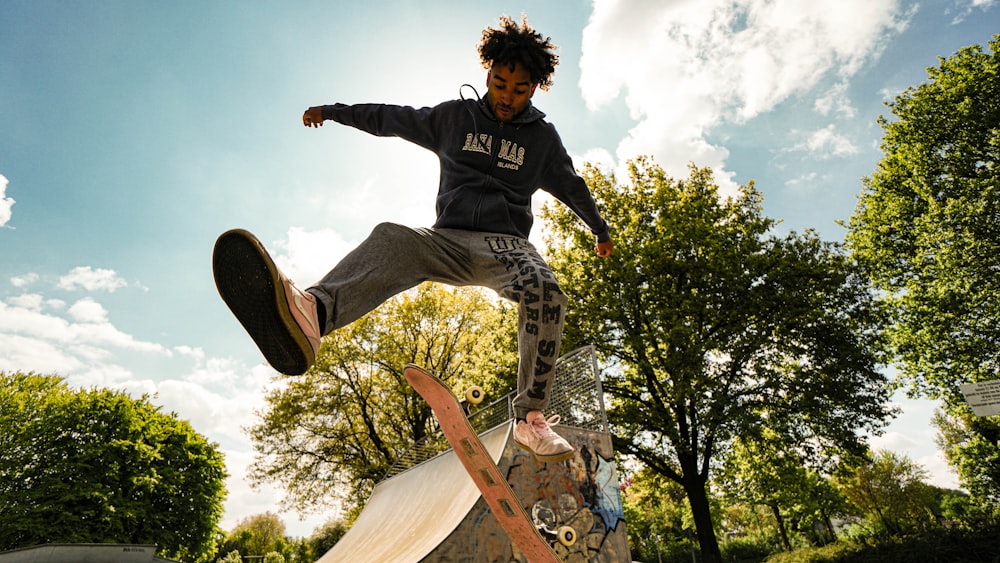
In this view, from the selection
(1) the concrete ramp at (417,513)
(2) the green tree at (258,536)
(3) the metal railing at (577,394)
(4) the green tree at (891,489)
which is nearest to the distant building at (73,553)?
(1) the concrete ramp at (417,513)

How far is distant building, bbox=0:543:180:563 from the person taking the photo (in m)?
13.9

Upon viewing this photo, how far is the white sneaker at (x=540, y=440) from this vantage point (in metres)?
2.38

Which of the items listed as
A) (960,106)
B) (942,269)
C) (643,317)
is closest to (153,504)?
(643,317)

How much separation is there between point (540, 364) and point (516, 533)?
1387 millimetres

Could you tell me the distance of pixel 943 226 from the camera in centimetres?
1450

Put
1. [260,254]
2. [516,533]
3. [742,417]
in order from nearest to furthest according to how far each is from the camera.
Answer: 1. [260,254]
2. [516,533]
3. [742,417]

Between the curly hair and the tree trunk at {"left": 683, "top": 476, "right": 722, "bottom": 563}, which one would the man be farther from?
the tree trunk at {"left": 683, "top": 476, "right": 722, "bottom": 563}

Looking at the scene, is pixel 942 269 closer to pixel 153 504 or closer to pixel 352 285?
pixel 352 285

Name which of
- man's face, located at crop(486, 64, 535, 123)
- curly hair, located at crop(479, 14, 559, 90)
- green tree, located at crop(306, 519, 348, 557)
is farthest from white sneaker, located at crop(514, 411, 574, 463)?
green tree, located at crop(306, 519, 348, 557)

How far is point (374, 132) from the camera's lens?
2752mm

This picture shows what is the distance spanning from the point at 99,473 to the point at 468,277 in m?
24.5

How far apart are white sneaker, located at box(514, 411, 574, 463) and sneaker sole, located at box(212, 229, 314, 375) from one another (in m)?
1.18

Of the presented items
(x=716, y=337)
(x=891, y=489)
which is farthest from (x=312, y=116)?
(x=891, y=489)

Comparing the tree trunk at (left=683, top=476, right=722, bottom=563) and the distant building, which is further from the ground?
the distant building
